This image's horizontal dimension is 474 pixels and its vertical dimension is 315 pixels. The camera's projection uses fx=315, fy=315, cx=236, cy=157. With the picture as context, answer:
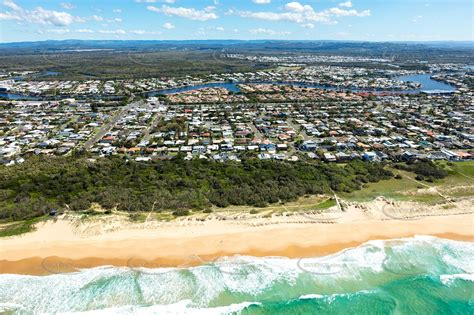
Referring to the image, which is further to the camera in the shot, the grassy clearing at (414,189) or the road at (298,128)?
the road at (298,128)

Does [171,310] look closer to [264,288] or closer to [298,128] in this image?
[264,288]

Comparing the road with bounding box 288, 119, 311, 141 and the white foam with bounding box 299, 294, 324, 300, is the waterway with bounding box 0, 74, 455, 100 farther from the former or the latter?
the white foam with bounding box 299, 294, 324, 300

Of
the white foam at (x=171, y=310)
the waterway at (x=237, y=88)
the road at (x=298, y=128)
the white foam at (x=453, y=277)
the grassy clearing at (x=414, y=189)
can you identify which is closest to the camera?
the white foam at (x=171, y=310)

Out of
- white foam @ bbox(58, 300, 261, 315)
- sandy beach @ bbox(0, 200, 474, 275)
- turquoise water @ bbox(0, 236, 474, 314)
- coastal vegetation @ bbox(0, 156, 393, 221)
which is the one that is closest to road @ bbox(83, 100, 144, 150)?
coastal vegetation @ bbox(0, 156, 393, 221)

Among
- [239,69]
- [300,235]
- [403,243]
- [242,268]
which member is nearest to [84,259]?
[242,268]

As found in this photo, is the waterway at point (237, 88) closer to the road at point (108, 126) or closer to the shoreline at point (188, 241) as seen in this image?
the road at point (108, 126)

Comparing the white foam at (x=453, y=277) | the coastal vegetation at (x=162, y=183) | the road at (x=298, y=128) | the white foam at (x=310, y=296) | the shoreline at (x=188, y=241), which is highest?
the road at (x=298, y=128)

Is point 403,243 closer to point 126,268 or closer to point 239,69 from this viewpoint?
point 126,268

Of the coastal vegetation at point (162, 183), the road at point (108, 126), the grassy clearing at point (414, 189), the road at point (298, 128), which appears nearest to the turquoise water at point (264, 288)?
the coastal vegetation at point (162, 183)
